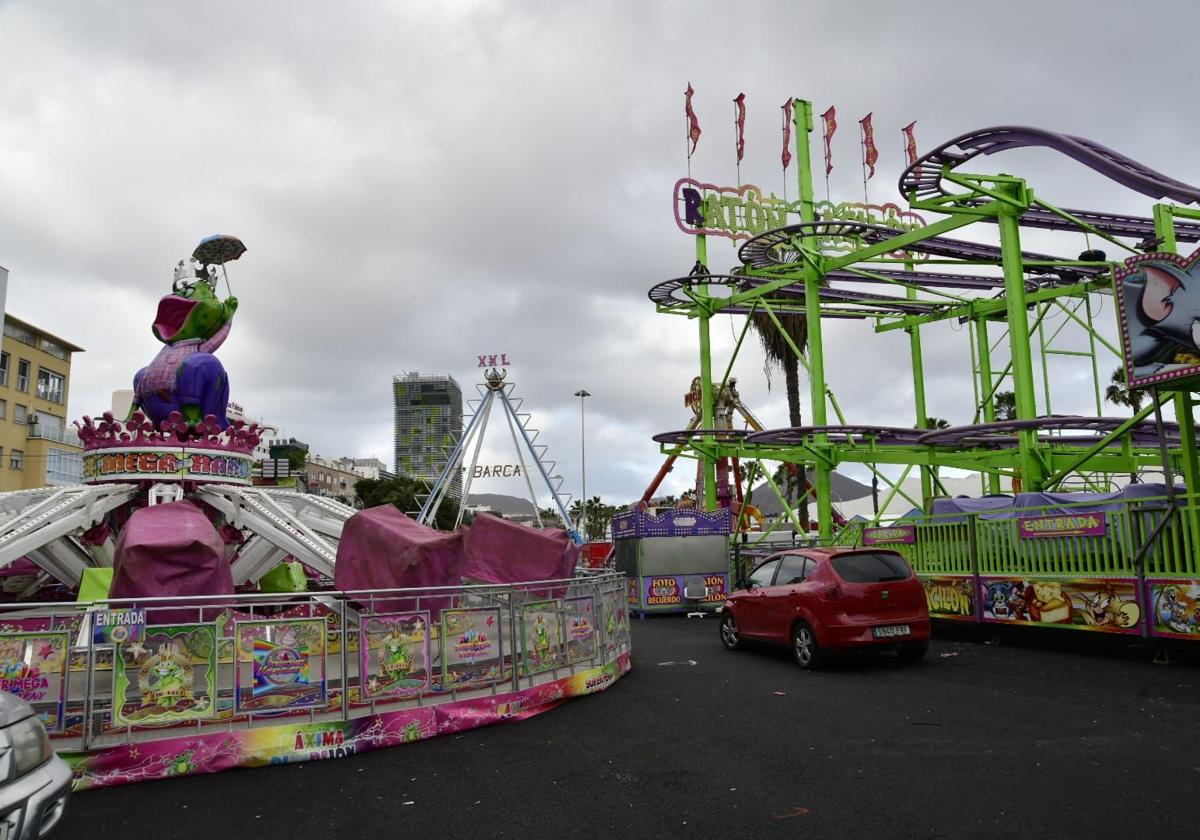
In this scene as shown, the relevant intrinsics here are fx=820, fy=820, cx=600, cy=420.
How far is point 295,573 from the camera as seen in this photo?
17.5 metres

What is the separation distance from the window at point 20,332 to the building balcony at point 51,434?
16.9 feet

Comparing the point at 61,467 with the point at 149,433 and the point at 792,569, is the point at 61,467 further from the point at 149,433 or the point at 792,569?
the point at 792,569

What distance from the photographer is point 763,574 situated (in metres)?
12.5

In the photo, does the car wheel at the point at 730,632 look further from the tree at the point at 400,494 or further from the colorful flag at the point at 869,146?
the tree at the point at 400,494

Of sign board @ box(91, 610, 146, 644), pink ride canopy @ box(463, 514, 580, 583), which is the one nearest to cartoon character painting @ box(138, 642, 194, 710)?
sign board @ box(91, 610, 146, 644)

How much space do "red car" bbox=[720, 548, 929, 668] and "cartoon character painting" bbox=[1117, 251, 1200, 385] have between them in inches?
180

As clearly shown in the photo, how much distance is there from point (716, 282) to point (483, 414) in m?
14.7

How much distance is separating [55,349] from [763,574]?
184ft

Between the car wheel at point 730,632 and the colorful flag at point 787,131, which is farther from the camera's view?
the colorful flag at point 787,131

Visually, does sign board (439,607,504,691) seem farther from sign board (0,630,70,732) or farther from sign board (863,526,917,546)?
sign board (863,526,917,546)

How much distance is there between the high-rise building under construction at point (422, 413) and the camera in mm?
131000

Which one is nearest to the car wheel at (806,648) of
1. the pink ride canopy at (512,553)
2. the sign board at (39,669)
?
the pink ride canopy at (512,553)

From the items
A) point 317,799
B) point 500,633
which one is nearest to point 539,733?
point 500,633

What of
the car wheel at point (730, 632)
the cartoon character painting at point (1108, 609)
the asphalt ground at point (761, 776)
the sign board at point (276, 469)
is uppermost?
the sign board at point (276, 469)
